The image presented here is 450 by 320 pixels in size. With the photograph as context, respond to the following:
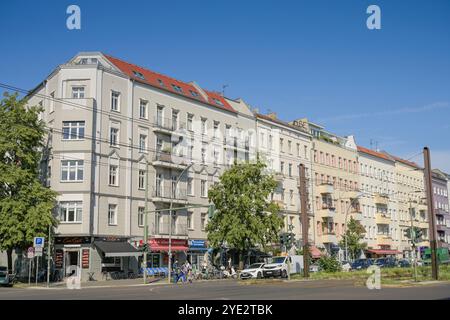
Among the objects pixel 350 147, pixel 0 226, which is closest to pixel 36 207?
pixel 0 226

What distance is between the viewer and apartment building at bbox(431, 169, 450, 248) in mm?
98950

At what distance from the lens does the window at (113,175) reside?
157ft

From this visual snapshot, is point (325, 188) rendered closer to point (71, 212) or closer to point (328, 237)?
point (328, 237)

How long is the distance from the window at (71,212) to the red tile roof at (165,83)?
1278 centimetres

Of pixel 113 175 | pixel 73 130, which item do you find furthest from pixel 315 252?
pixel 73 130

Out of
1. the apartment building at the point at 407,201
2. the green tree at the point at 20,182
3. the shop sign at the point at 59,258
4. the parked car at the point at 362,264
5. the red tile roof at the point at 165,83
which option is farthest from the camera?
the apartment building at the point at 407,201

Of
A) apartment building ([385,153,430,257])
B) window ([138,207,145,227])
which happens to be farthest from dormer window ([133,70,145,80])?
apartment building ([385,153,430,257])

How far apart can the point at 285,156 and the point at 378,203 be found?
23.3 metres

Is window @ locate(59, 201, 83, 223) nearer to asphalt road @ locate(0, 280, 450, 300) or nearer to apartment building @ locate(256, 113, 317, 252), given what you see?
asphalt road @ locate(0, 280, 450, 300)

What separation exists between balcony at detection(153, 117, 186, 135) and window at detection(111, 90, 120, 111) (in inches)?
171

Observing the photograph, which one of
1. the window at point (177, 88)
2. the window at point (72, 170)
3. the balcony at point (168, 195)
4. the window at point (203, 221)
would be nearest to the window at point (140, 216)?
the balcony at point (168, 195)

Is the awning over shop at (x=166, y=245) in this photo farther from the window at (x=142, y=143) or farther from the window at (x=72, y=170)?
the window at (x=72, y=170)

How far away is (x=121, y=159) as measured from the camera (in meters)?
48.9
